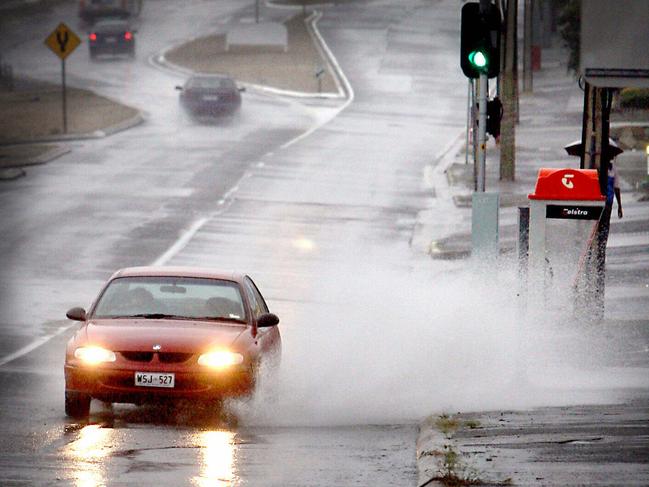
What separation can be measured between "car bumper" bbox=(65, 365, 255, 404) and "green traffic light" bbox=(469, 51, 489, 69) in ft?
20.7

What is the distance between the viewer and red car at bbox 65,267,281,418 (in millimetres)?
13758

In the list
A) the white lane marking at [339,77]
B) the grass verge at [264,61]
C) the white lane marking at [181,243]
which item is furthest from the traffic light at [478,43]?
the grass verge at [264,61]

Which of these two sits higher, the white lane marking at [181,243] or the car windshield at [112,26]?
the white lane marking at [181,243]

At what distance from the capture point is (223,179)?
41.3 meters

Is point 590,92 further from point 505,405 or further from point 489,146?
point 489,146

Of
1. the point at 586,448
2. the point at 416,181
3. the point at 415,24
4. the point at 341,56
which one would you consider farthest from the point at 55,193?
the point at 415,24

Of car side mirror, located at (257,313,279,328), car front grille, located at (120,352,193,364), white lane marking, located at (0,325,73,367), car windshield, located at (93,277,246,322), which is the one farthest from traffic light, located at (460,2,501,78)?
car front grille, located at (120,352,193,364)

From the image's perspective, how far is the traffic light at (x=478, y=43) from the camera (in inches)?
736

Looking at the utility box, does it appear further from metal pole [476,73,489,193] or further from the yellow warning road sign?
the yellow warning road sign

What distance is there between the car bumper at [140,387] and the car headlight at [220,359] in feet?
0.25

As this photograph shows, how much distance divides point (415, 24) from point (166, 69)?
2211 centimetres

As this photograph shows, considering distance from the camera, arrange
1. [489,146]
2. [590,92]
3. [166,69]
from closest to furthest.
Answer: [590,92] < [489,146] < [166,69]

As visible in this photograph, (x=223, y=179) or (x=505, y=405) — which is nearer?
(x=505, y=405)

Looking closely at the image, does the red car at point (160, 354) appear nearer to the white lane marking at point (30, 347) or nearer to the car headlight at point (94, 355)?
Result: the car headlight at point (94, 355)
